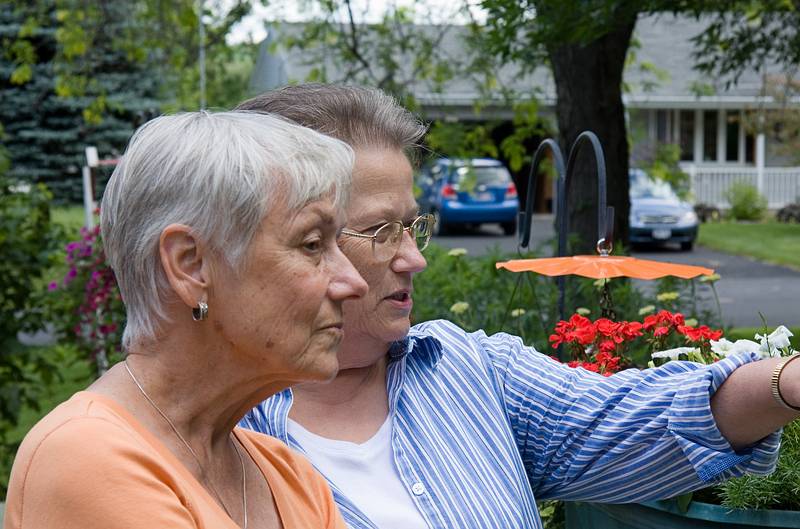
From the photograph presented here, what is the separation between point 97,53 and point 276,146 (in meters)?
12.3

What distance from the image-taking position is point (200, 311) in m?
1.48

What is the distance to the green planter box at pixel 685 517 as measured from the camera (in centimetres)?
227

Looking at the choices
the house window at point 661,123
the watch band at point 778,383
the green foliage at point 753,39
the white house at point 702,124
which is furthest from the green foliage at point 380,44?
the house window at point 661,123

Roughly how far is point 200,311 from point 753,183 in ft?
94.9

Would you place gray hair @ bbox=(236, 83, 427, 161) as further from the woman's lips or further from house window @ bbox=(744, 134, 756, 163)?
house window @ bbox=(744, 134, 756, 163)

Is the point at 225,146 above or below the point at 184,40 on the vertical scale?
below

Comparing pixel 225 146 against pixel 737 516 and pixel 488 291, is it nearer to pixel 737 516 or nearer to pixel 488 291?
pixel 737 516

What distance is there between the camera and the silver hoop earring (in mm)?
1472

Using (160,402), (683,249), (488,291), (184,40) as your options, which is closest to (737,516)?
(160,402)

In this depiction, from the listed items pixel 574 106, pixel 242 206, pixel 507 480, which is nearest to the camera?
pixel 242 206

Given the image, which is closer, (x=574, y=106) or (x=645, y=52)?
(x=574, y=106)

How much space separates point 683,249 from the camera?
2134cm

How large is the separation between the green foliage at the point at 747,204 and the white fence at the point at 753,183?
1.15 meters

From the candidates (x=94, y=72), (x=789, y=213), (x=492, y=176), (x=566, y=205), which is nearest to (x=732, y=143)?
(x=789, y=213)
